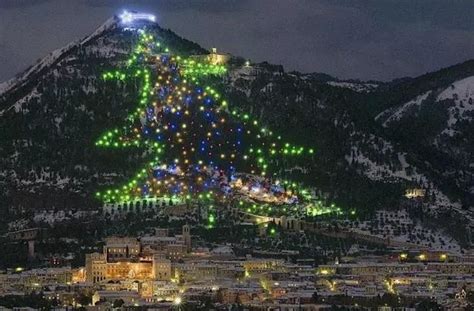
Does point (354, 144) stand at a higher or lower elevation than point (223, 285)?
higher

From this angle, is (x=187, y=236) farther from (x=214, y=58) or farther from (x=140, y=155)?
(x=214, y=58)

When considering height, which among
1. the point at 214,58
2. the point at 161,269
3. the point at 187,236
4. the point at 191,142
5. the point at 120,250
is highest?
the point at 214,58

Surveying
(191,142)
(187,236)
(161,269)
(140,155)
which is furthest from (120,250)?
(191,142)

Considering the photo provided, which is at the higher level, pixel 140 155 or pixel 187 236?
pixel 140 155

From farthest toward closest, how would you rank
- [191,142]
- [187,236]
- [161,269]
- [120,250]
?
[191,142] < [187,236] < [120,250] < [161,269]

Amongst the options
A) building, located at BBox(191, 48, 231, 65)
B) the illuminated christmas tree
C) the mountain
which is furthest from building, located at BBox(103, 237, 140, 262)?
building, located at BBox(191, 48, 231, 65)

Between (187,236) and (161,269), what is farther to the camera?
(187,236)

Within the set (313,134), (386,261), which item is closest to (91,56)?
(313,134)

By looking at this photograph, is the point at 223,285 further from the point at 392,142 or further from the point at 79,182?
the point at 392,142
